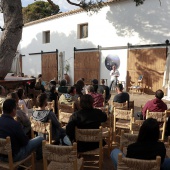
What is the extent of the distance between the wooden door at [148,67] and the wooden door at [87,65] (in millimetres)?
2494

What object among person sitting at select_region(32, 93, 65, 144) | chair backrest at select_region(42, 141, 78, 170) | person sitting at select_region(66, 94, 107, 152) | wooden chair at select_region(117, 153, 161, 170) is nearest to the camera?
wooden chair at select_region(117, 153, 161, 170)

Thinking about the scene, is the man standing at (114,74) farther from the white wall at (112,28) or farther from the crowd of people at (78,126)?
the crowd of people at (78,126)

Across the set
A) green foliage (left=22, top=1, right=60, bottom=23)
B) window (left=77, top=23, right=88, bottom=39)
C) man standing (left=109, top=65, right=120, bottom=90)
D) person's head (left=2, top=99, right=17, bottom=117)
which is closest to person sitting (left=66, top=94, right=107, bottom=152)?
person's head (left=2, top=99, right=17, bottom=117)

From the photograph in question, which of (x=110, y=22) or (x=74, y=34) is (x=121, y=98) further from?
(x=74, y=34)

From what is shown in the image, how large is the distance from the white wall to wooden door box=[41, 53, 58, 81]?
0.57 metres

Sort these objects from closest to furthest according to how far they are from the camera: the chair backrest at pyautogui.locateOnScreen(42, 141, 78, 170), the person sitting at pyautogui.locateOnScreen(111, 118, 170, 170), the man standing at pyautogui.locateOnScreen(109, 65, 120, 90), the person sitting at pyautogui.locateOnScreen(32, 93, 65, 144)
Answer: the person sitting at pyautogui.locateOnScreen(111, 118, 170, 170) < the chair backrest at pyautogui.locateOnScreen(42, 141, 78, 170) < the person sitting at pyautogui.locateOnScreen(32, 93, 65, 144) < the man standing at pyautogui.locateOnScreen(109, 65, 120, 90)

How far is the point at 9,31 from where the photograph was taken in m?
8.78

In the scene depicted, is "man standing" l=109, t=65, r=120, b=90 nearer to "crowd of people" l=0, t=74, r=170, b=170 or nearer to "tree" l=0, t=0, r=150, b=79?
"tree" l=0, t=0, r=150, b=79

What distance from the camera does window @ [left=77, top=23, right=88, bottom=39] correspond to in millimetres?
15680

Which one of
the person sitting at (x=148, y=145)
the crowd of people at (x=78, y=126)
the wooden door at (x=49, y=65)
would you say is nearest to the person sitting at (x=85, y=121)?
the crowd of people at (x=78, y=126)

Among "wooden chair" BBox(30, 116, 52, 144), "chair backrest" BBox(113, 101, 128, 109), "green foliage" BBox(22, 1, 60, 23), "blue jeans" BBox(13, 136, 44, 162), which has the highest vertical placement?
"green foliage" BBox(22, 1, 60, 23)

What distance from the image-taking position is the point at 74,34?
16266mm

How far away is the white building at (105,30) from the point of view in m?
11.9

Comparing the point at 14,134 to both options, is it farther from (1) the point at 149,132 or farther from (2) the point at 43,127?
(1) the point at 149,132
